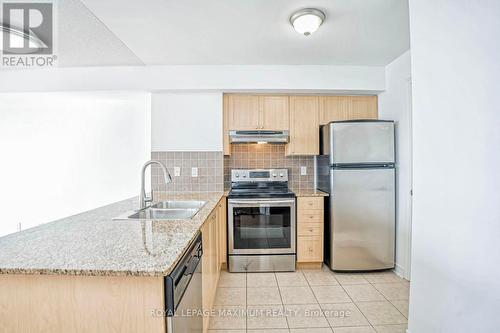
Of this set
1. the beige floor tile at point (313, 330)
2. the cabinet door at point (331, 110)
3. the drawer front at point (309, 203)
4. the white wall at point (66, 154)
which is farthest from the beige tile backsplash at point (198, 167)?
the beige floor tile at point (313, 330)

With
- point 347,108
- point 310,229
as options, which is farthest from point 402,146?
point 310,229

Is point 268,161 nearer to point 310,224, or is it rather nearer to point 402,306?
point 310,224

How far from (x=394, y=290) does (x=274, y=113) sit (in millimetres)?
2353

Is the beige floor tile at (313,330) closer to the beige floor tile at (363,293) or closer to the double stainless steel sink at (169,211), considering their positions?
the beige floor tile at (363,293)

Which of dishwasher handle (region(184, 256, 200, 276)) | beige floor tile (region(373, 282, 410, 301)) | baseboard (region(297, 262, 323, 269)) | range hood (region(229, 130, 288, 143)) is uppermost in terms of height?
range hood (region(229, 130, 288, 143))

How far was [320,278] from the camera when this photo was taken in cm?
250

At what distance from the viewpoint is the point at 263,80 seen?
270cm

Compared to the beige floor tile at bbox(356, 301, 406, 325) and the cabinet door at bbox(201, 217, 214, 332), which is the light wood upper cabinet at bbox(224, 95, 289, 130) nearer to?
the cabinet door at bbox(201, 217, 214, 332)

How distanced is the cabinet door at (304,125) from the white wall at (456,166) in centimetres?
148

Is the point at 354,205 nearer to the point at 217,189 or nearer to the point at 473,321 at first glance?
the point at 473,321

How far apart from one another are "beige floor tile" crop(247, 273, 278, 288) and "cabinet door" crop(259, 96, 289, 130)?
179 cm

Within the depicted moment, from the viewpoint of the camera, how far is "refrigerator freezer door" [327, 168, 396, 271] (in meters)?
2.53

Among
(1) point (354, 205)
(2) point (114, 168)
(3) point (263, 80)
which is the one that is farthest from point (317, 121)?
(2) point (114, 168)

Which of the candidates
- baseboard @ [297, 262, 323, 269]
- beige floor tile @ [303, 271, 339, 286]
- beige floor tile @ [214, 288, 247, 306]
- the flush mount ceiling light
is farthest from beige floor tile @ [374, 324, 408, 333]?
the flush mount ceiling light
